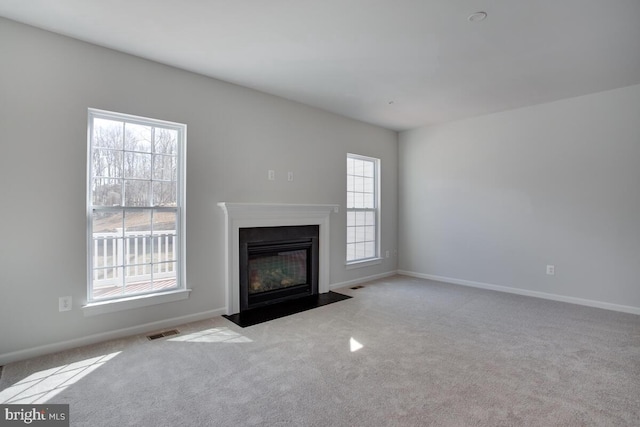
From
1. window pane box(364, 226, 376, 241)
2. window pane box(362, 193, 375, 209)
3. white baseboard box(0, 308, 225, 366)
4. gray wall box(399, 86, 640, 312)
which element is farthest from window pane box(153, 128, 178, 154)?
gray wall box(399, 86, 640, 312)

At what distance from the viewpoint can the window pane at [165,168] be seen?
3303 mm

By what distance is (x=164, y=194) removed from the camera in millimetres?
3350

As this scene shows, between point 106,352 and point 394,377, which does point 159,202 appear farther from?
Answer: point 394,377

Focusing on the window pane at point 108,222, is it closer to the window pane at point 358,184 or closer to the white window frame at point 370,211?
the white window frame at point 370,211

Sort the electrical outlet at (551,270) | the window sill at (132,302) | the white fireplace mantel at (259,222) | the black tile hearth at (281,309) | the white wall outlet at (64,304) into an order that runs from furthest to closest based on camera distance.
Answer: the electrical outlet at (551,270) → the white fireplace mantel at (259,222) → the black tile hearth at (281,309) → the window sill at (132,302) → the white wall outlet at (64,304)

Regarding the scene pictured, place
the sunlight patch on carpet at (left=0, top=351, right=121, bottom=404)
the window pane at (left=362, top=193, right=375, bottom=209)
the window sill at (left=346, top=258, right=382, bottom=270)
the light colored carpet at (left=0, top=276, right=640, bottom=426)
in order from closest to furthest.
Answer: the light colored carpet at (left=0, top=276, right=640, bottom=426)
the sunlight patch on carpet at (left=0, top=351, right=121, bottom=404)
the window sill at (left=346, top=258, right=382, bottom=270)
the window pane at (left=362, top=193, right=375, bottom=209)

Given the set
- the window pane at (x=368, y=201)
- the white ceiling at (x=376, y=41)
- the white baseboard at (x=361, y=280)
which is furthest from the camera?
the window pane at (x=368, y=201)

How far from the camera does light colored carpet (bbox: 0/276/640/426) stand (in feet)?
6.19

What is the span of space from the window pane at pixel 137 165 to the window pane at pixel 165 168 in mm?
65

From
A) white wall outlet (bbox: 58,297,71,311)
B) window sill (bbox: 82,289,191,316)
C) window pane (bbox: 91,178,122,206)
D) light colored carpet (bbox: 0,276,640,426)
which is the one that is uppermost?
window pane (bbox: 91,178,122,206)

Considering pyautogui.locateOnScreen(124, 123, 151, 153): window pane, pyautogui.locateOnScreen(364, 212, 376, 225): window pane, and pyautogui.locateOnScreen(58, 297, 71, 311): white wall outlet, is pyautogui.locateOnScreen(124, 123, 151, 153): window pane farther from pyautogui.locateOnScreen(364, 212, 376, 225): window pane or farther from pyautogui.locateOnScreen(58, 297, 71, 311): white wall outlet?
pyautogui.locateOnScreen(364, 212, 376, 225): window pane

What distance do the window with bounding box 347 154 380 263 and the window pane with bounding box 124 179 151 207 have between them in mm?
2935

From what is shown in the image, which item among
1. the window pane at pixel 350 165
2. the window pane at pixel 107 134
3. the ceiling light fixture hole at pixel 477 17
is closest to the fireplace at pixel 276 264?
the window pane at pixel 350 165

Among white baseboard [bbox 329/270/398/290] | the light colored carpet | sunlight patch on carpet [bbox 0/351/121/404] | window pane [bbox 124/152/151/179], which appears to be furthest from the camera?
white baseboard [bbox 329/270/398/290]
